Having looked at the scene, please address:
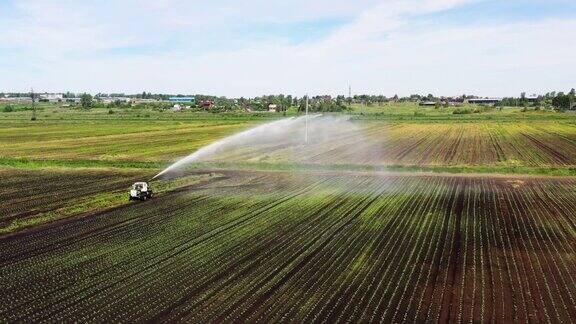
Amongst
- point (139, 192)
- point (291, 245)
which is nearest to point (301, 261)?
point (291, 245)

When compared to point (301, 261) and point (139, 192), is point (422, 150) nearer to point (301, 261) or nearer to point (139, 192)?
point (139, 192)

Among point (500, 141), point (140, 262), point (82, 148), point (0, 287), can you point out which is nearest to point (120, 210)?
point (140, 262)

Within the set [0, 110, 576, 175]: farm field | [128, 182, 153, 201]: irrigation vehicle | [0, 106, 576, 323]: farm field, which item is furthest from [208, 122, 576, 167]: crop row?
[128, 182, 153, 201]: irrigation vehicle

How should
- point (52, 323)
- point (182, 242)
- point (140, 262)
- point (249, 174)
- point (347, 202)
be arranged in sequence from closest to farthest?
point (52, 323) < point (140, 262) < point (182, 242) < point (347, 202) < point (249, 174)

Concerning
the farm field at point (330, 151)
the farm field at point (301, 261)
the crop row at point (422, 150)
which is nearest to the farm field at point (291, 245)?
the farm field at point (301, 261)

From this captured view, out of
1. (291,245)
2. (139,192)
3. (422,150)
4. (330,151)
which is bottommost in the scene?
(330,151)

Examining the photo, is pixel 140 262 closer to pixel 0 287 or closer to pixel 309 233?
pixel 0 287

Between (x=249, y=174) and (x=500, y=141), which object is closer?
(x=249, y=174)

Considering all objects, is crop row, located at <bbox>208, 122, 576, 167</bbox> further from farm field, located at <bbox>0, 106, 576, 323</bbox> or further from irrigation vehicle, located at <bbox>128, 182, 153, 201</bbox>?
irrigation vehicle, located at <bbox>128, 182, 153, 201</bbox>
